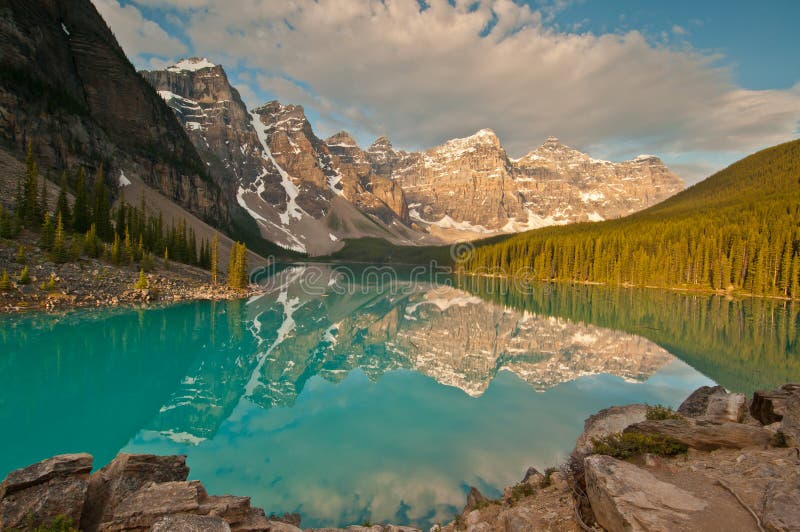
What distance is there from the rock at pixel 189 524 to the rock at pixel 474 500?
574cm

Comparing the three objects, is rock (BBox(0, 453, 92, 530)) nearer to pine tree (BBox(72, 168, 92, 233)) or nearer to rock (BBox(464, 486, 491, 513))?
rock (BBox(464, 486, 491, 513))

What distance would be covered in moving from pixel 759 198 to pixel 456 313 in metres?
90.4

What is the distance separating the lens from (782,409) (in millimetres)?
7379

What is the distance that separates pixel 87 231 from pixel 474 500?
57105mm

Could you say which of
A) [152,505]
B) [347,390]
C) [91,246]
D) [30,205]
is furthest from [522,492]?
[30,205]

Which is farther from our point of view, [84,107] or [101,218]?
[84,107]

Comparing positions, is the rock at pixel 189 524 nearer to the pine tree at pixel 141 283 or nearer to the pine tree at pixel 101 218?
the pine tree at pixel 141 283

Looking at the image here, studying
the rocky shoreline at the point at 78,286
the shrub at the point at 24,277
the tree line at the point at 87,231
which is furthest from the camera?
the tree line at the point at 87,231

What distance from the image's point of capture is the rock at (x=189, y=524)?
5035mm

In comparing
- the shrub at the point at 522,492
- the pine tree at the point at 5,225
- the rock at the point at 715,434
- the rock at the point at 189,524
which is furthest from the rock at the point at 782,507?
the pine tree at the point at 5,225

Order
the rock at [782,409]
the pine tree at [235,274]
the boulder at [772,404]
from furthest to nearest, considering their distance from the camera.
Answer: the pine tree at [235,274]
the boulder at [772,404]
the rock at [782,409]

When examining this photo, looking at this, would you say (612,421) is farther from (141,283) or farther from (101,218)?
(101,218)

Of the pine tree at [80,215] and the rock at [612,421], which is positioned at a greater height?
the pine tree at [80,215]

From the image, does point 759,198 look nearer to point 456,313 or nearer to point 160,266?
point 456,313
